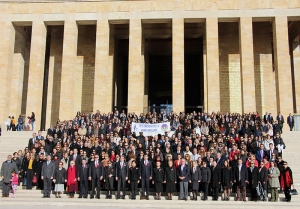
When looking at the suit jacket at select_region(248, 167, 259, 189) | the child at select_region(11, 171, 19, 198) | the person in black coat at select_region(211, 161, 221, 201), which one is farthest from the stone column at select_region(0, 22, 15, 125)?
the suit jacket at select_region(248, 167, 259, 189)

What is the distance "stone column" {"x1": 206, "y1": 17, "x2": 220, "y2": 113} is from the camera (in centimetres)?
2470

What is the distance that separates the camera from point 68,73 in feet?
85.1

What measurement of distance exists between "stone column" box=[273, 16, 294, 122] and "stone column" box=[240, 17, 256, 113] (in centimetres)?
183

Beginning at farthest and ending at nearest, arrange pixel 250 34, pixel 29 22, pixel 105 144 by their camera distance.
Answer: pixel 29 22 < pixel 250 34 < pixel 105 144

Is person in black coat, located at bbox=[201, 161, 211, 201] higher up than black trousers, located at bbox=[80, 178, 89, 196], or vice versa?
person in black coat, located at bbox=[201, 161, 211, 201]

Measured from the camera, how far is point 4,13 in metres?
26.9

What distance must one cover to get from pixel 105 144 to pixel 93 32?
17.5 m

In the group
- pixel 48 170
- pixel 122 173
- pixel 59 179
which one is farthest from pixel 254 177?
pixel 48 170

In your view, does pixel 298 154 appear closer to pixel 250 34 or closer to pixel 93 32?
pixel 250 34

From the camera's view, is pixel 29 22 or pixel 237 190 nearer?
pixel 237 190

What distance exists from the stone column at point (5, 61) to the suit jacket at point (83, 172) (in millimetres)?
15049

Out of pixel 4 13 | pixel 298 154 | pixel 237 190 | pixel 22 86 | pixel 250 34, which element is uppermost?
pixel 4 13

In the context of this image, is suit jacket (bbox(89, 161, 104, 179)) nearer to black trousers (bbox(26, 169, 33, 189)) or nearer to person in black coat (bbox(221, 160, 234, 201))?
black trousers (bbox(26, 169, 33, 189))

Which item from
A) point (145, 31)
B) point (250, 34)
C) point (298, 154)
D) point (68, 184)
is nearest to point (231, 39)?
point (250, 34)
